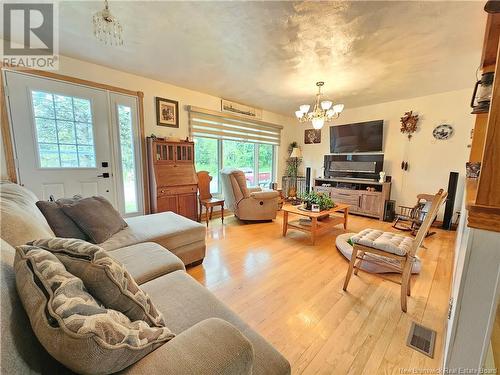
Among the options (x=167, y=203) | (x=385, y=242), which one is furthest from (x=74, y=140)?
(x=385, y=242)

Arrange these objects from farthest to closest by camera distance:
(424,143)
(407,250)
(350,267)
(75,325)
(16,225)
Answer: (424,143), (350,267), (407,250), (16,225), (75,325)

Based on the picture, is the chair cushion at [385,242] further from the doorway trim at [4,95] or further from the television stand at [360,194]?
the doorway trim at [4,95]

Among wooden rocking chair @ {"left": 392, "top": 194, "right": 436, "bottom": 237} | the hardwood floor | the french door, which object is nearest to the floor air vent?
the hardwood floor

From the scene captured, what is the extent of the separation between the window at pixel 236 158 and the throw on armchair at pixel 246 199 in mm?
622

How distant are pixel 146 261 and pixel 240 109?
3784 millimetres

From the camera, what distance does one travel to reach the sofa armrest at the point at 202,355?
1.89 feet

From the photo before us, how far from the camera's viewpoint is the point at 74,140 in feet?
9.05

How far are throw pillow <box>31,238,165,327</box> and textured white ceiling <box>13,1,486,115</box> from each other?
1.88m

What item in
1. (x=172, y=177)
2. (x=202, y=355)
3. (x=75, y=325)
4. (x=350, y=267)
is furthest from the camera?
(x=172, y=177)

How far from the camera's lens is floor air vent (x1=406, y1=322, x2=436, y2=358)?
1.35 meters

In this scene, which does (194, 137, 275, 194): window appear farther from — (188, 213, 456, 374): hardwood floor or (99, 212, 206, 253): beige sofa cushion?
(99, 212, 206, 253): beige sofa cushion

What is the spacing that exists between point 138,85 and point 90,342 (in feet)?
11.6

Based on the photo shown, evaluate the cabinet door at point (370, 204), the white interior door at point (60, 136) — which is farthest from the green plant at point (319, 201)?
the white interior door at point (60, 136)

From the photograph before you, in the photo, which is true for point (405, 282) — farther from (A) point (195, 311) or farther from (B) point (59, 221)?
(B) point (59, 221)
